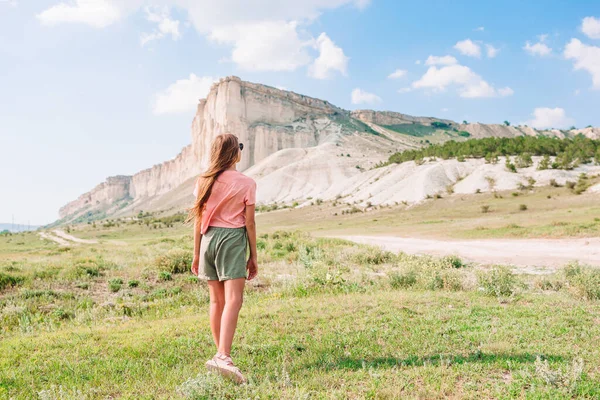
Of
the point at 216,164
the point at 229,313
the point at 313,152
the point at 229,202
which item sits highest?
the point at 313,152

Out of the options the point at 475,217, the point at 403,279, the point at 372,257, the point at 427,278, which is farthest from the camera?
the point at 475,217

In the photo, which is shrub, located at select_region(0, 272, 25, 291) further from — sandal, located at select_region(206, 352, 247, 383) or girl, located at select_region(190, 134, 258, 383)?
sandal, located at select_region(206, 352, 247, 383)

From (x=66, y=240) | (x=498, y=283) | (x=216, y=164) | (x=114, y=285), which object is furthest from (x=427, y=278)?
(x=66, y=240)

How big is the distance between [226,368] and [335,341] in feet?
5.92

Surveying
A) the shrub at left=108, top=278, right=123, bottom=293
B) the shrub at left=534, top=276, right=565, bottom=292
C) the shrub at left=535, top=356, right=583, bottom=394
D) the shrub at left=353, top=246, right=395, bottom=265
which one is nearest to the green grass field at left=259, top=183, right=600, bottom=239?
the shrub at left=353, top=246, right=395, bottom=265

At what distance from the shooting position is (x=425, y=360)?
4.79m

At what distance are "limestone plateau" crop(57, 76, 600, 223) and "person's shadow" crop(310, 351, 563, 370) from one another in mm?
50840

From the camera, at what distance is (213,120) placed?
132 m

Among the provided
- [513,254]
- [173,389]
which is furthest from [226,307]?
[513,254]

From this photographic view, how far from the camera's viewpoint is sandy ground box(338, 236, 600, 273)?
14.2m

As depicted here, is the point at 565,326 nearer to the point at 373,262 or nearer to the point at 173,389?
the point at 173,389

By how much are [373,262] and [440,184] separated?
4656 cm

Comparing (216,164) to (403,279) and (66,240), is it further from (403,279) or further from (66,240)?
(66,240)

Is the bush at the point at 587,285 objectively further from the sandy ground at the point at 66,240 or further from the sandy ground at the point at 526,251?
the sandy ground at the point at 66,240
